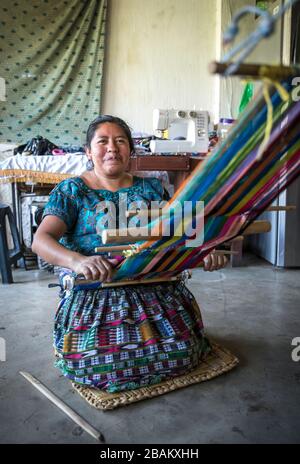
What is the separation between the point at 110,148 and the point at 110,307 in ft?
1.98

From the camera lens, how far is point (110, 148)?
157cm

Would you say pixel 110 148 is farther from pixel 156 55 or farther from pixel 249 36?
pixel 156 55

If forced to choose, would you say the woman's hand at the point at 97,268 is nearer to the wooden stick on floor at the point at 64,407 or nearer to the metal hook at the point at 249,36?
the wooden stick on floor at the point at 64,407

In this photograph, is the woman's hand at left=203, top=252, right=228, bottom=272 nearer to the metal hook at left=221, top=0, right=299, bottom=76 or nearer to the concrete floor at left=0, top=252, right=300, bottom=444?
the concrete floor at left=0, top=252, right=300, bottom=444

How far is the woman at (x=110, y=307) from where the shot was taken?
55.6 inches

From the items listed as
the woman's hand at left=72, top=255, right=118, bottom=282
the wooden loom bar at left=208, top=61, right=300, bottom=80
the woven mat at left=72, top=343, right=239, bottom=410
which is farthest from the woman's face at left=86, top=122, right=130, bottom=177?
→ the wooden loom bar at left=208, top=61, right=300, bottom=80

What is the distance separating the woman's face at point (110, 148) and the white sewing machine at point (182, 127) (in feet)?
4.65

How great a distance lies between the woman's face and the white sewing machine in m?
1.42

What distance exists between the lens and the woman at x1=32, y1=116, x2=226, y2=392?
1412 millimetres

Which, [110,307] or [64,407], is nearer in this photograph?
[64,407]

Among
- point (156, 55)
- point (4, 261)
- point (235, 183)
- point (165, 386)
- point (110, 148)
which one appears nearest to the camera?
point (235, 183)

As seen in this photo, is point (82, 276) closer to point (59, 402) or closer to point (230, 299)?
point (59, 402)

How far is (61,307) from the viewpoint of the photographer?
1.59 metres

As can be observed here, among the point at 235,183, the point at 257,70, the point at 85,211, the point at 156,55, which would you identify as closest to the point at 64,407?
the point at 85,211
